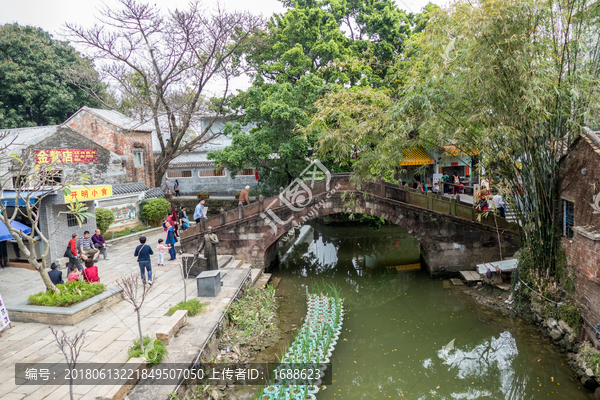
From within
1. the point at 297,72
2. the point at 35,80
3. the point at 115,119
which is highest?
the point at 35,80

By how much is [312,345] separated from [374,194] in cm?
706

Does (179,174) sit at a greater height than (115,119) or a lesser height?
lesser

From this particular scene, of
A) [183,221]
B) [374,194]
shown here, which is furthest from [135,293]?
[374,194]

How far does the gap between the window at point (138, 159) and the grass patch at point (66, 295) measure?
12.8m

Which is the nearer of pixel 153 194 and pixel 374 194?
pixel 374 194

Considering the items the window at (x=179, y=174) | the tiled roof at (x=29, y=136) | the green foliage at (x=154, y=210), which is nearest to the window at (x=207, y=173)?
the window at (x=179, y=174)

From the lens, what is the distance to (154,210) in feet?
59.7

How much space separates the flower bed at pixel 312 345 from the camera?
7387 millimetres

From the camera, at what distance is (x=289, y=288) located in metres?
13.6

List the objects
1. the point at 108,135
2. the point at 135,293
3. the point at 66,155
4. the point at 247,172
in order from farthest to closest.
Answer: the point at 247,172 → the point at 108,135 → the point at 66,155 → the point at 135,293

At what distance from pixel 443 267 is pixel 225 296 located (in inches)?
341

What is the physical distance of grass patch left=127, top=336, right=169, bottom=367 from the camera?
253 inches

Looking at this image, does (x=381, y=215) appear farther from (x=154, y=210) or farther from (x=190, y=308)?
(x=154, y=210)

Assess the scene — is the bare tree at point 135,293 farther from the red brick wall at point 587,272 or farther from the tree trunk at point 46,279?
the red brick wall at point 587,272
